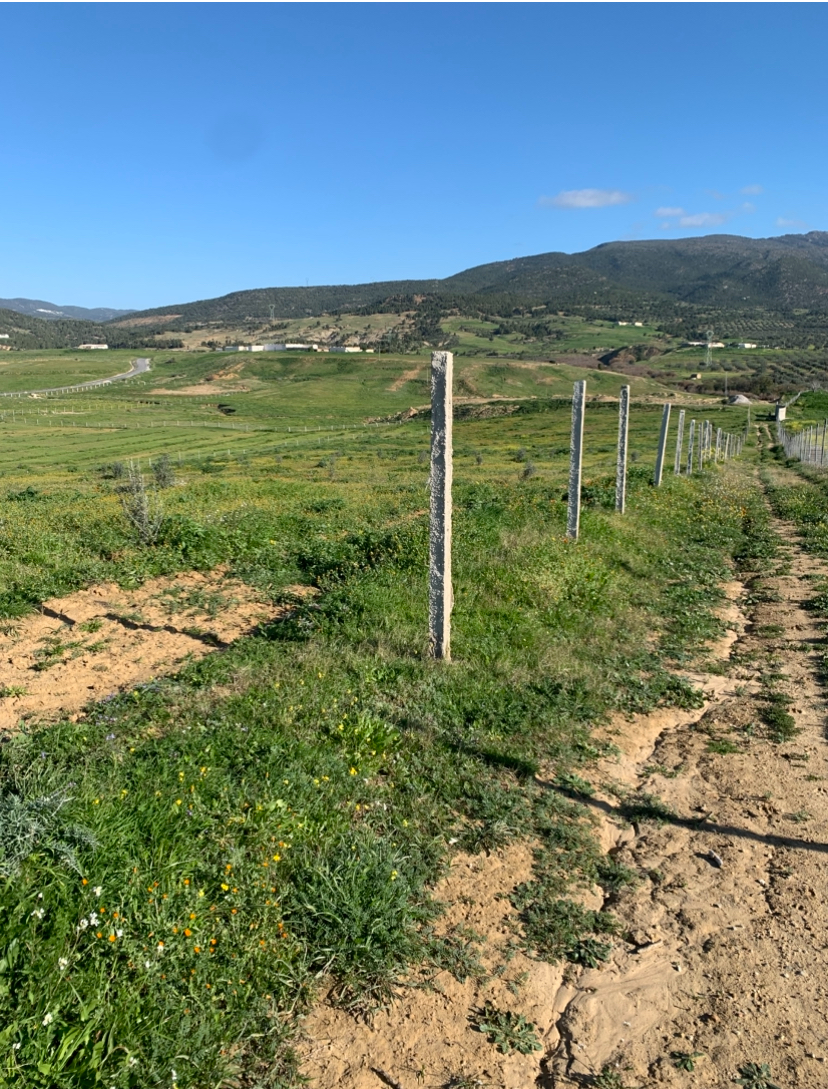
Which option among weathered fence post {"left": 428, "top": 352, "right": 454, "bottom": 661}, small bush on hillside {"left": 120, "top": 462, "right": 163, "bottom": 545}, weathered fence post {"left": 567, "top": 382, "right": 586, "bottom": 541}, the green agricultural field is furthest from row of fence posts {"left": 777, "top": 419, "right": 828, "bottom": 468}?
weathered fence post {"left": 428, "top": 352, "right": 454, "bottom": 661}

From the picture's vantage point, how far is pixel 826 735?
619cm

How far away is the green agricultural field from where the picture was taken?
10.4ft

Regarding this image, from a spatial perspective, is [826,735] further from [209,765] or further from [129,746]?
[129,746]

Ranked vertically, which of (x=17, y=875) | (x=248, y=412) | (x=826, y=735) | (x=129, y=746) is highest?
(x=17, y=875)

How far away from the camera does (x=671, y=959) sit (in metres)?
3.87

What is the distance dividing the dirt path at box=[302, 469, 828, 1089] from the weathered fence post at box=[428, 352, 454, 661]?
1920 millimetres

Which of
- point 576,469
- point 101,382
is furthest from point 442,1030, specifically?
point 101,382

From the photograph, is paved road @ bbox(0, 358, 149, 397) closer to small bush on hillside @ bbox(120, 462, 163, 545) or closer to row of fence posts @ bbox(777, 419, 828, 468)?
row of fence posts @ bbox(777, 419, 828, 468)

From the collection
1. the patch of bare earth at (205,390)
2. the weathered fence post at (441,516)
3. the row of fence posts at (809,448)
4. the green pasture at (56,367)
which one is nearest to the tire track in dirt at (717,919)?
the weathered fence post at (441,516)

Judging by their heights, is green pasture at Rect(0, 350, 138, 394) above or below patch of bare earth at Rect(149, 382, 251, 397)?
above

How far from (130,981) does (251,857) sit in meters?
0.95

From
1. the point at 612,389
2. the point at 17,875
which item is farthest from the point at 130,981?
the point at 612,389

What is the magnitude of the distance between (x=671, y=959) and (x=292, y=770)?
2477 millimetres

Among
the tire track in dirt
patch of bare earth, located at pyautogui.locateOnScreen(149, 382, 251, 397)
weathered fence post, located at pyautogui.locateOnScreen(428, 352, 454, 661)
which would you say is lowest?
patch of bare earth, located at pyautogui.locateOnScreen(149, 382, 251, 397)
